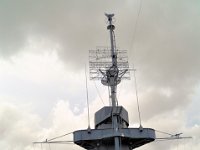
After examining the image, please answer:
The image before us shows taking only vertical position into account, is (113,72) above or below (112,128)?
above

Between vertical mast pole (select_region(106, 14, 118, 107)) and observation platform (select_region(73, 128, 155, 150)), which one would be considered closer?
observation platform (select_region(73, 128, 155, 150))

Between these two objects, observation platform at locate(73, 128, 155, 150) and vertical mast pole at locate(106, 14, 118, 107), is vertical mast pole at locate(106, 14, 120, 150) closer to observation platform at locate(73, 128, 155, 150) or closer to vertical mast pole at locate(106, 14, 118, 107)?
vertical mast pole at locate(106, 14, 118, 107)

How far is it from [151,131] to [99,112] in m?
3.60

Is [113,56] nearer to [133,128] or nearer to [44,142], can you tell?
[133,128]

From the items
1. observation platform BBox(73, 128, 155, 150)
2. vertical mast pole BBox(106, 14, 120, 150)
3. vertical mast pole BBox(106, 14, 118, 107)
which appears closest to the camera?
observation platform BBox(73, 128, 155, 150)

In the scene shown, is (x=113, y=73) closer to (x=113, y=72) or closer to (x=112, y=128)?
(x=113, y=72)

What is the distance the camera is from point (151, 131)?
70.2ft

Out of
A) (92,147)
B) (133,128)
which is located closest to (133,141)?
(133,128)

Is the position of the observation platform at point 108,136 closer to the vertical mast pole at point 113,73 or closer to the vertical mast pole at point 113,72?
the vertical mast pole at point 113,73

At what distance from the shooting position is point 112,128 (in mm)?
20672

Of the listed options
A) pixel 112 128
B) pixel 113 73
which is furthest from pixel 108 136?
pixel 113 73

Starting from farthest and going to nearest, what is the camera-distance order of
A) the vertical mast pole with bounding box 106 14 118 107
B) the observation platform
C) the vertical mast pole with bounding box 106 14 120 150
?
the vertical mast pole with bounding box 106 14 118 107, the vertical mast pole with bounding box 106 14 120 150, the observation platform

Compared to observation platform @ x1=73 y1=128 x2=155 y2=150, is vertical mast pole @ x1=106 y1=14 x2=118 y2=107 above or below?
above

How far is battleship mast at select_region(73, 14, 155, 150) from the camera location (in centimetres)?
2055
